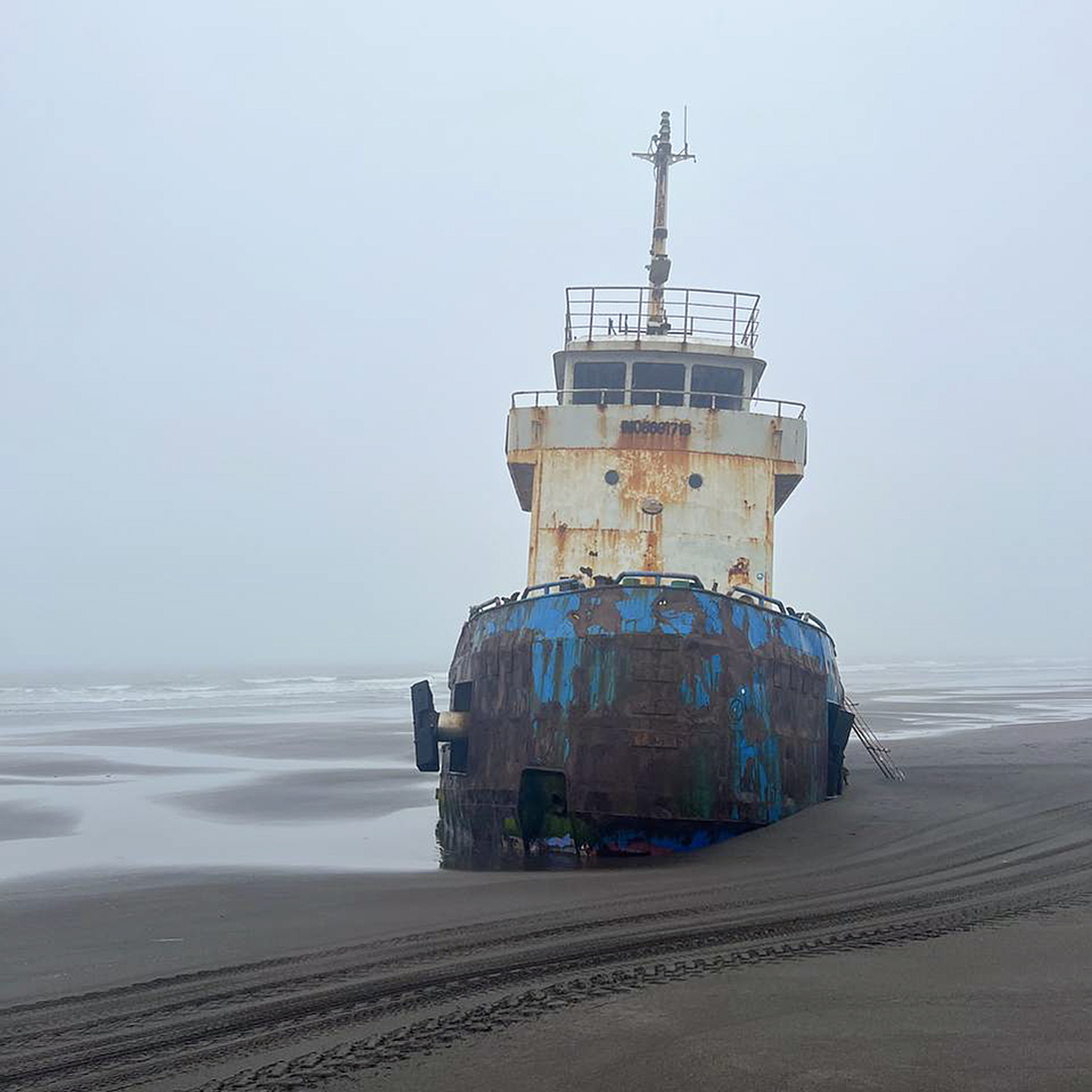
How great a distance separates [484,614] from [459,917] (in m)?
5.26

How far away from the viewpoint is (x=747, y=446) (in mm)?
13906

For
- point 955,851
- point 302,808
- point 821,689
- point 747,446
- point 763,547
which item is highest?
point 747,446

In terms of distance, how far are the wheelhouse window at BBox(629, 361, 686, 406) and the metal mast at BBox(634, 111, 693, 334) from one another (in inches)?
68.6

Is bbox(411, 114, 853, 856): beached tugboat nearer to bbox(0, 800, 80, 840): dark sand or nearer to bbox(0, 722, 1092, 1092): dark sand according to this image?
bbox(0, 722, 1092, 1092): dark sand

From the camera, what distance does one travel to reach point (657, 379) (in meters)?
14.8

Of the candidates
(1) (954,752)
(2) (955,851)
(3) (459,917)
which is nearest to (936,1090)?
(3) (459,917)

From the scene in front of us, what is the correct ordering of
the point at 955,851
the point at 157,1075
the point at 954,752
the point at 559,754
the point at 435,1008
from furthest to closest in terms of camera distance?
the point at 954,752 < the point at 559,754 < the point at 955,851 < the point at 435,1008 < the point at 157,1075

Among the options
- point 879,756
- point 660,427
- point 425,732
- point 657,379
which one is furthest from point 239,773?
point 879,756

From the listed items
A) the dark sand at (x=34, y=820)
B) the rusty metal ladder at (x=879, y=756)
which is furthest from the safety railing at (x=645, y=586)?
the dark sand at (x=34, y=820)

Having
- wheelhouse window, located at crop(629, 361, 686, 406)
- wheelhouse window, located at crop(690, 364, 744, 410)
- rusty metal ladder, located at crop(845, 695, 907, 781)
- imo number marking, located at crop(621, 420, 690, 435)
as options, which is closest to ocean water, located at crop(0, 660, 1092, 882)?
rusty metal ladder, located at crop(845, 695, 907, 781)

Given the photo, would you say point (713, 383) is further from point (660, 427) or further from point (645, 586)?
point (645, 586)

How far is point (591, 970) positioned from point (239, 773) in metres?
15.6

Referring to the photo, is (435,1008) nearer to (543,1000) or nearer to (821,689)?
(543,1000)

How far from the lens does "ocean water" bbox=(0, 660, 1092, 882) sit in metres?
11.6
